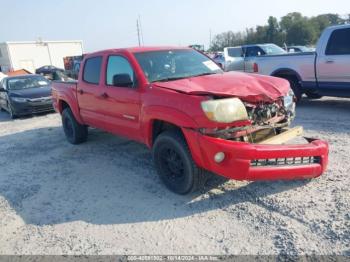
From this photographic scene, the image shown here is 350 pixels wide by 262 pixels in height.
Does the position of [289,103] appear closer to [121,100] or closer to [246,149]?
[246,149]

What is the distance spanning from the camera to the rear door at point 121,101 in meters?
4.62

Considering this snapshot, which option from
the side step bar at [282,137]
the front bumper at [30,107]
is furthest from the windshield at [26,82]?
the side step bar at [282,137]

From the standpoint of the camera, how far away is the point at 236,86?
4008 mm

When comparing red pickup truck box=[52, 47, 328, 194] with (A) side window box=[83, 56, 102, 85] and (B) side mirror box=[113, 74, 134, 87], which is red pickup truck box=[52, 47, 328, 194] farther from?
(A) side window box=[83, 56, 102, 85]

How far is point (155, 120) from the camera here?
4.36 m

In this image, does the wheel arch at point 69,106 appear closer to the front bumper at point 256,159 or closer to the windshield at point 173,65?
the windshield at point 173,65

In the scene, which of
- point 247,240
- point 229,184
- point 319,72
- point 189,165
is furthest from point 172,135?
point 319,72

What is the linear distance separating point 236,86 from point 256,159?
3.02 feet

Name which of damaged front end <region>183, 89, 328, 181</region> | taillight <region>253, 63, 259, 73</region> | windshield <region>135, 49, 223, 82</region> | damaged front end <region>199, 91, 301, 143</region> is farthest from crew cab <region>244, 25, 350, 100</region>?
damaged front end <region>183, 89, 328, 181</region>

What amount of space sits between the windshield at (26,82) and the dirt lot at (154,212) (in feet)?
23.0

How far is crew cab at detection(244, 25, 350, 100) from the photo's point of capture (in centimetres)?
769

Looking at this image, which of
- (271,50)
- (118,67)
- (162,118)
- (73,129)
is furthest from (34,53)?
→ (162,118)

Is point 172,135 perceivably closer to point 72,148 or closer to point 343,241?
point 343,241

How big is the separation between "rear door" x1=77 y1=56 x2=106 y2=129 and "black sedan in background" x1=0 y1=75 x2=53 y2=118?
538 centimetres
